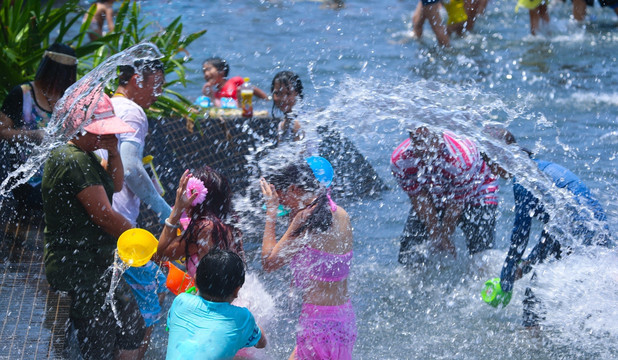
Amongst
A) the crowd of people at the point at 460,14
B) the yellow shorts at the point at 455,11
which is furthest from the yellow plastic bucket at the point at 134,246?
the yellow shorts at the point at 455,11

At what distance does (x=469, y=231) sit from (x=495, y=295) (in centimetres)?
61

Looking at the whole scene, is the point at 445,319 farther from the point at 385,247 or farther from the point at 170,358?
the point at 170,358

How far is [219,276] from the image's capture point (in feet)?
10.3

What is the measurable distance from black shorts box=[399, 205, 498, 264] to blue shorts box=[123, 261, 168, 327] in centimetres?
200

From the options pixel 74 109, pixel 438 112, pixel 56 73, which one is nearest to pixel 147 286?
pixel 74 109

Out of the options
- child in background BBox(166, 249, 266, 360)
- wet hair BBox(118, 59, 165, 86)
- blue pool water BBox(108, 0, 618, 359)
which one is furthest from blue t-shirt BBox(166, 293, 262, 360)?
wet hair BBox(118, 59, 165, 86)

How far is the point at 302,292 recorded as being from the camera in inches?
148

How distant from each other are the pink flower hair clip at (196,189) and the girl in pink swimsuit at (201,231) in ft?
0.11

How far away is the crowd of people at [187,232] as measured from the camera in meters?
3.23

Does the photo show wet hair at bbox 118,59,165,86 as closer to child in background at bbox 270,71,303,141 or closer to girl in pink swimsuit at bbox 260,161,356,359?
girl in pink swimsuit at bbox 260,161,356,359

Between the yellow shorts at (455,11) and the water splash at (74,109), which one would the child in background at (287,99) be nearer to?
the water splash at (74,109)

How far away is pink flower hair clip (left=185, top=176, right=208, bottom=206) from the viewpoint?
3.61 m

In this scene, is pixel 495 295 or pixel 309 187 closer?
pixel 309 187

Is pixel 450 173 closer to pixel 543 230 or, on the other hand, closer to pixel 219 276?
pixel 543 230
